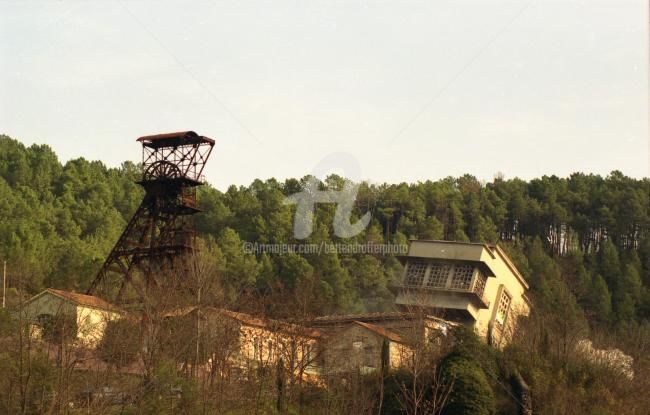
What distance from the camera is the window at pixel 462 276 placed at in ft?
134

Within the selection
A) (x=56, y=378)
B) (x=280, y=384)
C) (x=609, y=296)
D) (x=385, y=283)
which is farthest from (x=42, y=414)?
(x=609, y=296)

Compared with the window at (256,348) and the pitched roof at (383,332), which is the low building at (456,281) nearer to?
the pitched roof at (383,332)

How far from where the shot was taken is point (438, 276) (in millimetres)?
41375

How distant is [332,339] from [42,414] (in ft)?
53.0

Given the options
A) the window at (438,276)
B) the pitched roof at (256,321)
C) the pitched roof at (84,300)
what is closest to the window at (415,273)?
the window at (438,276)

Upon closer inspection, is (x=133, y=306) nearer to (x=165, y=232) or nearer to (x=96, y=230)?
(x=165, y=232)

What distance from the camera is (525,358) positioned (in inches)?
1282

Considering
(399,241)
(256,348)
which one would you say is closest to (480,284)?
(256,348)

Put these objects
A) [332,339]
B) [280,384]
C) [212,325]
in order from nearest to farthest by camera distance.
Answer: [280,384], [212,325], [332,339]

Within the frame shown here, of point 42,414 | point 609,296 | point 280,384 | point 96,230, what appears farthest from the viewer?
point 96,230

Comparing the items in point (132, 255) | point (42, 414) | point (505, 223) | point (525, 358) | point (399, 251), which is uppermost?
point (505, 223)

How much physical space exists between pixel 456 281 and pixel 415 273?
1.88 metres

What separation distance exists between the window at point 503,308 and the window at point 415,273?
426 cm

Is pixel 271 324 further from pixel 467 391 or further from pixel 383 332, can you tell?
pixel 467 391
